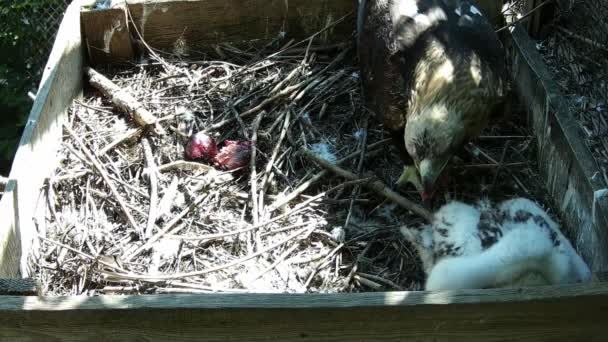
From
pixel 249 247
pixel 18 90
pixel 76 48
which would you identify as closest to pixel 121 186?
pixel 249 247

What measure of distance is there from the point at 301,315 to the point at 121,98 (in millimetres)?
2079

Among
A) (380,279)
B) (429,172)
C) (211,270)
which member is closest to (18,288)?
(211,270)

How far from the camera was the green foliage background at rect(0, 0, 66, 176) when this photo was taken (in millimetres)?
4719

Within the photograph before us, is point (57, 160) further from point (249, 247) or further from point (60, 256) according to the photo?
point (249, 247)

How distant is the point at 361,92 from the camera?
392 centimetres

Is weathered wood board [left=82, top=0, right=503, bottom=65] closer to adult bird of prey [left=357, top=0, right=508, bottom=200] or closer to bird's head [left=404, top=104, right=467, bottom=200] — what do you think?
adult bird of prey [left=357, top=0, right=508, bottom=200]

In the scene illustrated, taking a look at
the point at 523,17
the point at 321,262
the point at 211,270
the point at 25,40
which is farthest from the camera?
the point at 25,40

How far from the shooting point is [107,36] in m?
4.13

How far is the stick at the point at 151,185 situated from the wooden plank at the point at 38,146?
16.1 inches

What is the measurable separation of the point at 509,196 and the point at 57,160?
2.02m

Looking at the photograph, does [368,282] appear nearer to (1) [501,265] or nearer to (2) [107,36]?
(1) [501,265]

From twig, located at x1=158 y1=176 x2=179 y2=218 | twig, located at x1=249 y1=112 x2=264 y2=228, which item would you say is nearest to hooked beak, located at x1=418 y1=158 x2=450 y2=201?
twig, located at x1=249 y1=112 x2=264 y2=228

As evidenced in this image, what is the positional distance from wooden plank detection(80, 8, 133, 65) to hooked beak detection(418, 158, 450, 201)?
1901 millimetres

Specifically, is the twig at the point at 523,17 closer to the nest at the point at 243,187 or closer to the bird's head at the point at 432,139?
the nest at the point at 243,187
